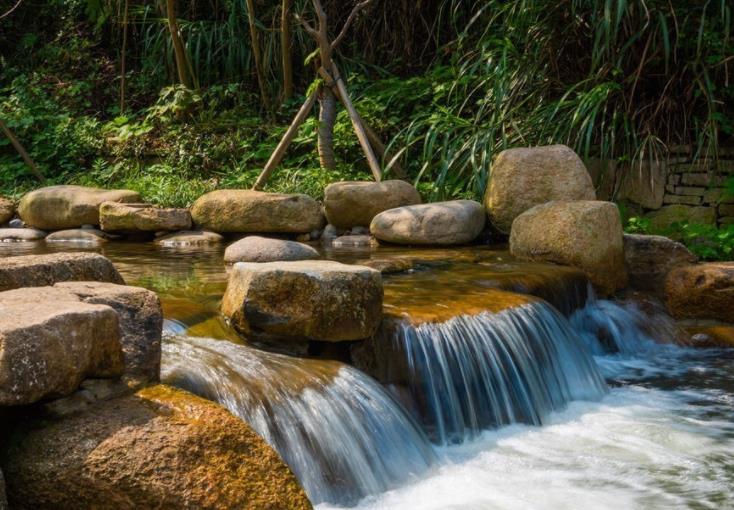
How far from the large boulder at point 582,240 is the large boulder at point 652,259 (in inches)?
8.3

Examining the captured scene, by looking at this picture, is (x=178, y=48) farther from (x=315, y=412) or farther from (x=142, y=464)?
(x=142, y=464)

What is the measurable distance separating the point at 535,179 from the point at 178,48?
5.66 m

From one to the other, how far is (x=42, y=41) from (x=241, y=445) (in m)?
12.6

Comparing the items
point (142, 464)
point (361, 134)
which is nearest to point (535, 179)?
point (361, 134)

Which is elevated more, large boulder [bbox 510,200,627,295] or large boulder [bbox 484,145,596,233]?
large boulder [bbox 484,145,596,233]

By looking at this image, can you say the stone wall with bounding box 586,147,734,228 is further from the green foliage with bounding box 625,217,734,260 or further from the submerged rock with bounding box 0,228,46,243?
the submerged rock with bounding box 0,228,46,243

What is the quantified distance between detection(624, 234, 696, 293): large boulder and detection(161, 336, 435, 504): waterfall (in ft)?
10.7

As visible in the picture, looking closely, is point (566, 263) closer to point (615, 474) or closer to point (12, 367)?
point (615, 474)

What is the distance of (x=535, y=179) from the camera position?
24.1 ft

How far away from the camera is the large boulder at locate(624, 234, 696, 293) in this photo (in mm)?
6660

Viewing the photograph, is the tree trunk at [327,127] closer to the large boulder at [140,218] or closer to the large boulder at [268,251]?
the large boulder at [140,218]

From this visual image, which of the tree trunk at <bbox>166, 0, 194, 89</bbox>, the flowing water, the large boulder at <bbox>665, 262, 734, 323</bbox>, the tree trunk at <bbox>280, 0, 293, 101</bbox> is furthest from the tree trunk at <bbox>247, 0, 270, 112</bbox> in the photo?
the large boulder at <bbox>665, 262, 734, 323</bbox>

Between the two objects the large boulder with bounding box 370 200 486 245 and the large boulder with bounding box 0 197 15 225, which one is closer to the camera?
the large boulder with bounding box 370 200 486 245

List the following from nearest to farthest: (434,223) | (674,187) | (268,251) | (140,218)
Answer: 1. (268,251)
2. (434,223)
3. (674,187)
4. (140,218)
